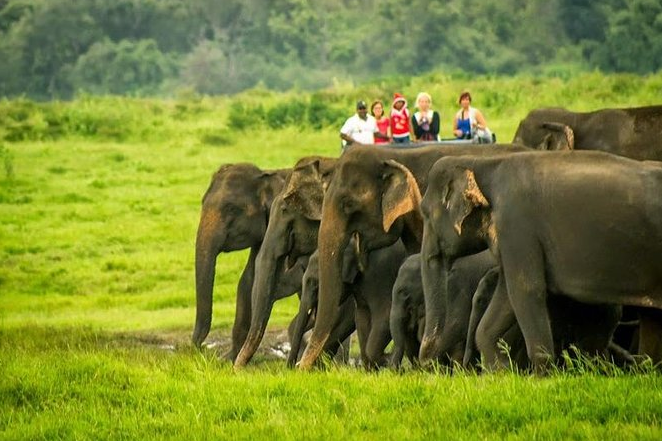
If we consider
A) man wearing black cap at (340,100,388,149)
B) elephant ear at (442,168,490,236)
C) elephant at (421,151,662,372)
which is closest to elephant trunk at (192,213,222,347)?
man wearing black cap at (340,100,388,149)

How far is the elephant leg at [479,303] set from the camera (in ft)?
42.5

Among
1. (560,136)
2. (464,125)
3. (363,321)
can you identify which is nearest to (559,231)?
(363,321)

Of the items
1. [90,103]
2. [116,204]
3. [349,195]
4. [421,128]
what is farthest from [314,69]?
[349,195]

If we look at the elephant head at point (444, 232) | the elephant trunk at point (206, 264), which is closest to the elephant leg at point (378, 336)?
the elephant head at point (444, 232)

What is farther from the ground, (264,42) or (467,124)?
(467,124)

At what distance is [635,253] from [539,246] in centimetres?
72

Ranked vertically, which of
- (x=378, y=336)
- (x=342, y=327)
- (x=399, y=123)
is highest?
(x=399, y=123)

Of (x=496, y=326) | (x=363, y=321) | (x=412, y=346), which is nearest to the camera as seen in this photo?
(x=496, y=326)

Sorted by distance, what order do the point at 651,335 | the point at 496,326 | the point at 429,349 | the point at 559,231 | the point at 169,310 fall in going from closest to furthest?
1. the point at 559,231
2. the point at 651,335
3. the point at 496,326
4. the point at 429,349
5. the point at 169,310

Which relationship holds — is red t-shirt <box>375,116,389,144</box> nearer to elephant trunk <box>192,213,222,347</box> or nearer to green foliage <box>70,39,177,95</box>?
elephant trunk <box>192,213,222,347</box>

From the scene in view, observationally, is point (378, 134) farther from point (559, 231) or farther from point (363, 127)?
point (559, 231)

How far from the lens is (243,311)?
17.8 metres

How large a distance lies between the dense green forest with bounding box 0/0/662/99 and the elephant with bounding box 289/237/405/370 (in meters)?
52.6

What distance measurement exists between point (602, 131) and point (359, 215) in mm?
2421
